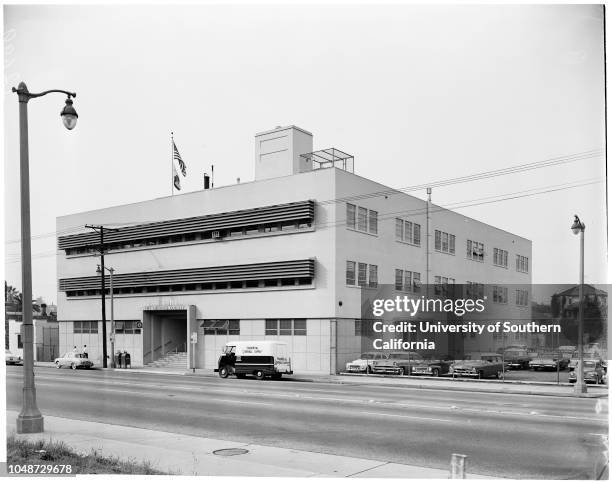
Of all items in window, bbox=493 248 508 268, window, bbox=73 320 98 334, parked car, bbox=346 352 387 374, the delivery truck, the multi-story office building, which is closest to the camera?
window, bbox=493 248 508 268

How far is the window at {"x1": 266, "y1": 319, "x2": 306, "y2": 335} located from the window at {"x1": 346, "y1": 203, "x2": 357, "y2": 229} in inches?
160

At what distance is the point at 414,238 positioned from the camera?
22047mm

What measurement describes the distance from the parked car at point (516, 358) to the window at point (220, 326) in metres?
11.1

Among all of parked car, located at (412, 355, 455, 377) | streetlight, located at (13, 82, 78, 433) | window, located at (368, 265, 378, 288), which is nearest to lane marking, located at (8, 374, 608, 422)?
parked car, located at (412, 355, 455, 377)

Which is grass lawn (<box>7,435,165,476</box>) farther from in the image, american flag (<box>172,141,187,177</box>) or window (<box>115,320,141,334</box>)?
window (<box>115,320,141,334</box>)

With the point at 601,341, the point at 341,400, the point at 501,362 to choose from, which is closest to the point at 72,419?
the point at 341,400

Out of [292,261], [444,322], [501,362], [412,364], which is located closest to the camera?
[444,322]

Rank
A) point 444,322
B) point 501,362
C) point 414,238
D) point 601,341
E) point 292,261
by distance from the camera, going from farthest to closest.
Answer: point 292,261, point 414,238, point 501,362, point 601,341, point 444,322

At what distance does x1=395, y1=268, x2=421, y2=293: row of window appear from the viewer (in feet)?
50.4

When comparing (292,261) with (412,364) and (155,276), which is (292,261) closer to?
(155,276)

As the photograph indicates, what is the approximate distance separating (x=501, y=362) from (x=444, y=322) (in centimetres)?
540

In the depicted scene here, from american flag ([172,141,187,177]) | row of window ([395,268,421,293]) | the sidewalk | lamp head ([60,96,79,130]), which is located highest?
lamp head ([60,96,79,130])

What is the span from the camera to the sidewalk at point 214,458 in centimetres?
883

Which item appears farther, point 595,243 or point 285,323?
point 285,323
